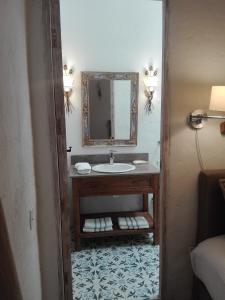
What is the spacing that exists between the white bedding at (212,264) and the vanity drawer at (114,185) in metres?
1.09

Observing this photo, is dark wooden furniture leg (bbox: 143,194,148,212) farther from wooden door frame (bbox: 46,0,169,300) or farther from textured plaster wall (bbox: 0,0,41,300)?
textured plaster wall (bbox: 0,0,41,300)

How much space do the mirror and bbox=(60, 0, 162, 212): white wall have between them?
0.07 metres

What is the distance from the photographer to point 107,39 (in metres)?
2.92

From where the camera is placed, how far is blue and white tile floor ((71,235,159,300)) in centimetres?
213

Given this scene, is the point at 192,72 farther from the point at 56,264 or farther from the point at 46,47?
the point at 56,264

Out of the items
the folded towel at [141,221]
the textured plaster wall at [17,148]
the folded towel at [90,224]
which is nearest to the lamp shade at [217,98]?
the textured plaster wall at [17,148]

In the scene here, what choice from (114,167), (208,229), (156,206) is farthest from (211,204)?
(114,167)

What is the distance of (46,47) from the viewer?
147cm

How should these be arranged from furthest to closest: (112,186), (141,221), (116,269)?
(141,221), (112,186), (116,269)

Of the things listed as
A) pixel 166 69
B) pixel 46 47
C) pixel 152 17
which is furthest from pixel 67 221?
pixel 152 17

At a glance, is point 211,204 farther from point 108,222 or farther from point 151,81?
point 151,81

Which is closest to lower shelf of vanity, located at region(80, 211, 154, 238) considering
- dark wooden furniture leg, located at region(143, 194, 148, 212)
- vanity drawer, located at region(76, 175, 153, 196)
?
dark wooden furniture leg, located at region(143, 194, 148, 212)

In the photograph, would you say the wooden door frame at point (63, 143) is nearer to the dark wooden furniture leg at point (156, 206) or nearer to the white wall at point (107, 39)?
the dark wooden furniture leg at point (156, 206)

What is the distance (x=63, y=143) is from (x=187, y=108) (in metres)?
0.84
